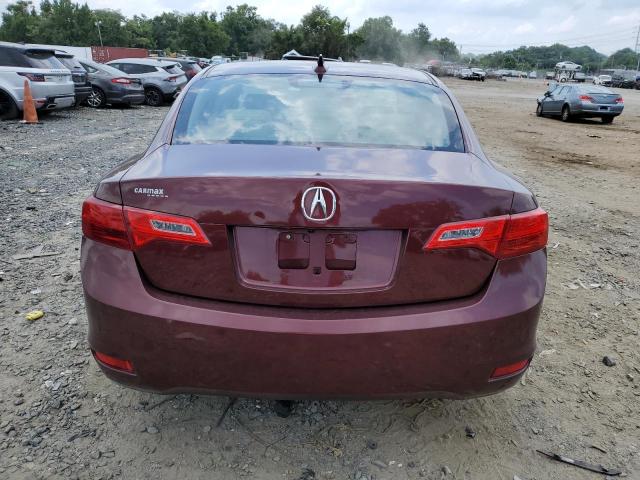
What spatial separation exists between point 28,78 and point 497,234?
43.8 ft

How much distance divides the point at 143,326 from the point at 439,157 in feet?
4.46

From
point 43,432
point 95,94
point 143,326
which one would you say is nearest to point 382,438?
point 143,326

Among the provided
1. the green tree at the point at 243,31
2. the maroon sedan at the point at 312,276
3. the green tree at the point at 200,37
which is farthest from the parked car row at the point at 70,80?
the green tree at the point at 243,31

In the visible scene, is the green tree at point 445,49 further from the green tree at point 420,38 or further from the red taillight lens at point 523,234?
the red taillight lens at point 523,234

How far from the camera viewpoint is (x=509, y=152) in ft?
39.4

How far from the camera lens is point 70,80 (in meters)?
13.7

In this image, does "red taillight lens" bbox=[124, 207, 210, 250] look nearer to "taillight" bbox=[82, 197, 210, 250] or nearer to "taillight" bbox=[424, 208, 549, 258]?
"taillight" bbox=[82, 197, 210, 250]

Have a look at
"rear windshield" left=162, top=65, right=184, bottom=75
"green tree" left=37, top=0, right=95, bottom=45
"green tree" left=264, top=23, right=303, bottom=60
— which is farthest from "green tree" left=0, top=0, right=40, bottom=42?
"rear windshield" left=162, top=65, right=184, bottom=75

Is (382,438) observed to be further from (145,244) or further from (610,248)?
(610,248)

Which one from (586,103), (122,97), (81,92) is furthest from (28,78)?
(586,103)

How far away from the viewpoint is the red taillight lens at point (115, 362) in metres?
2.04

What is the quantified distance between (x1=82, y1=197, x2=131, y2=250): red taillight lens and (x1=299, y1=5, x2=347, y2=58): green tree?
69.7 metres

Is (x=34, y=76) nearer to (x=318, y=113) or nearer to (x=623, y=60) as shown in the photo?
(x=318, y=113)

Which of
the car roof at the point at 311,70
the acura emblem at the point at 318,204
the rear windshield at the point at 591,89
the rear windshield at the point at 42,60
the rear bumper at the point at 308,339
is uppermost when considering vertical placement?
the car roof at the point at 311,70
